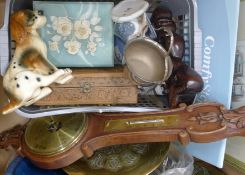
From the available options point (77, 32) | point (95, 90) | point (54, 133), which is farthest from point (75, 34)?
point (54, 133)

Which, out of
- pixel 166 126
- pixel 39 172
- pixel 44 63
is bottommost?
pixel 39 172

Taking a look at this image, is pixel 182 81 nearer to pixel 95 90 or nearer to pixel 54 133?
pixel 95 90

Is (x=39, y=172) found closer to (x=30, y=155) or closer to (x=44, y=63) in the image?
(x=30, y=155)

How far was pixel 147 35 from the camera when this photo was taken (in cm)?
82

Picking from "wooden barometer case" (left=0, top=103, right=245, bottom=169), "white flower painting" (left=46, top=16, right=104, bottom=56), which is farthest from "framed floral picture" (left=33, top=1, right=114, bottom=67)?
"wooden barometer case" (left=0, top=103, right=245, bottom=169)

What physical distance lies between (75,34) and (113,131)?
21 centimetres

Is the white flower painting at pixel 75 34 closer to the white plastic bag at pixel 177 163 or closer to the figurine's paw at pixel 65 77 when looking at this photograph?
the figurine's paw at pixel 65 77

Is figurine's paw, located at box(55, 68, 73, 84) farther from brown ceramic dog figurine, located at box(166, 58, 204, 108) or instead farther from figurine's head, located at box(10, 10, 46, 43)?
brown ceramic dog figurine, located at box(166, 58, 204, 108)

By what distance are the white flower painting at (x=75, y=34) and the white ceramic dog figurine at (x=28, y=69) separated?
71mm

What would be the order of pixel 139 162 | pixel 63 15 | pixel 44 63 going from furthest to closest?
pixel 139 162
pixel 63 15
pixel 44 63

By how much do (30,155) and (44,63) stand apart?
9.9 inches

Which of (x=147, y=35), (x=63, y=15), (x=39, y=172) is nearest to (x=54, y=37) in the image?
(x=63, y=15)

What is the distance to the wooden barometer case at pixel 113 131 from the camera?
2.47 ft

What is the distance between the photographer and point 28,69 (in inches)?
26.4
